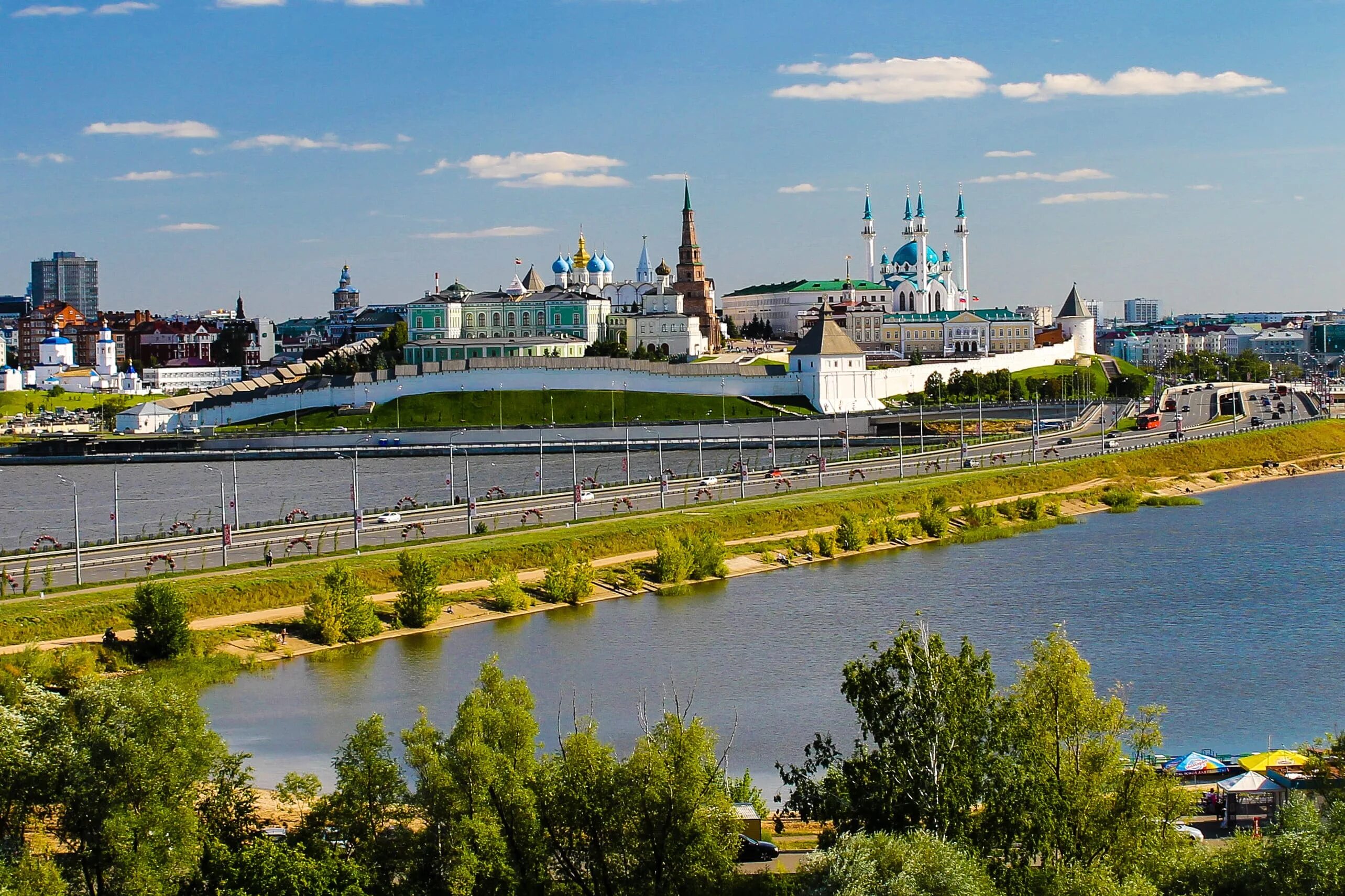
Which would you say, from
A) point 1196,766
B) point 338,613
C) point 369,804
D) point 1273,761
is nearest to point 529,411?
point 338,613

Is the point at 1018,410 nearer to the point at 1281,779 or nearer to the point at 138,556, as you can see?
the point at 138,556

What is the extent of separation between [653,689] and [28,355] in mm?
107858

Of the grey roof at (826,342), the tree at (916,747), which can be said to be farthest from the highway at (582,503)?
the tree at (916,747)

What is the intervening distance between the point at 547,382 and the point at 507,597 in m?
42.5

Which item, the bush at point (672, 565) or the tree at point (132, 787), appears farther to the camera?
the bush at point (672, 565)

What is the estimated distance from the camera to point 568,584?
2795cm

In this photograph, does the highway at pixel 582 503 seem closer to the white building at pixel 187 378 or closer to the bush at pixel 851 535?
the bush at pixel 851 535

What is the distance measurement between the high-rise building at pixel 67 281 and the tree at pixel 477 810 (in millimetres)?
169988

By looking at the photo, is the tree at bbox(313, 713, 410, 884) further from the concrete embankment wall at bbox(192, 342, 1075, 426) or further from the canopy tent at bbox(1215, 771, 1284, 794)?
the concrete embankment wall at bbox(192, 342, 1075, 426)

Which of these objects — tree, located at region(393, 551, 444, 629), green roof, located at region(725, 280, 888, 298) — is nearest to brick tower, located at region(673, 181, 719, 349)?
green roof, located at region(725, 280, 888, 298)

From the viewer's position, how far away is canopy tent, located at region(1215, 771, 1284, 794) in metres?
14.5

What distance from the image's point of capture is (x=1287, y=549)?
33.2m

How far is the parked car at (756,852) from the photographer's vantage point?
43.8 ft

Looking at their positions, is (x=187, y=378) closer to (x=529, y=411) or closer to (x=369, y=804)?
(x=529, y=411)
